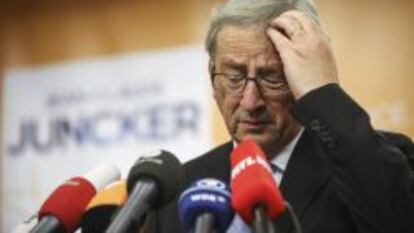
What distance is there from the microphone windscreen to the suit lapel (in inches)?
16.1

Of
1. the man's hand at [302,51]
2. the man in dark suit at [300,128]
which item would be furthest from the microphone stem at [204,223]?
the man's hand at [302,51]

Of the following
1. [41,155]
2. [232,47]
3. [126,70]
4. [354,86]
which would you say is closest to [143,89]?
[126,70]

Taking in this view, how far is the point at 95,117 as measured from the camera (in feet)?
12.8

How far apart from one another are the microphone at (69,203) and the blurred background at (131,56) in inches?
76.5

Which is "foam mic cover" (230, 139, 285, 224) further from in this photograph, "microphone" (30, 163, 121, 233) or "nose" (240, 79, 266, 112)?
"nose" (240, 79, 266, 112)

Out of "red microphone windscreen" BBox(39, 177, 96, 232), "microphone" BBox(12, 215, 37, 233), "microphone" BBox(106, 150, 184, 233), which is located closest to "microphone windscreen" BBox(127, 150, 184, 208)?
"microphone" BBox(106, 150, 184, 233)

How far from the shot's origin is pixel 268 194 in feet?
3.62

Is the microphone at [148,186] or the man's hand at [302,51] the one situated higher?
the man's hand at [302,51]

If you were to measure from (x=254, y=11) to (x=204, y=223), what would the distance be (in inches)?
26.7

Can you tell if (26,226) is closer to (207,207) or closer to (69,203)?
(69,203)

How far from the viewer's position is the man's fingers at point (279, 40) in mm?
1541

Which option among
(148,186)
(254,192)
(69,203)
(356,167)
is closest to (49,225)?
(69,203)

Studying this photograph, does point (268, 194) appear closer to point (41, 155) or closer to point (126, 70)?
point (126, 70)

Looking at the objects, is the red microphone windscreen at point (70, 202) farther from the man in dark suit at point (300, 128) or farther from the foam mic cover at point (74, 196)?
the man in dark suit at point (300, 128)
